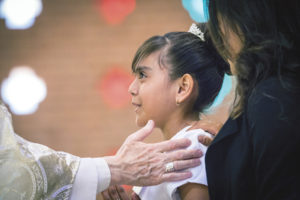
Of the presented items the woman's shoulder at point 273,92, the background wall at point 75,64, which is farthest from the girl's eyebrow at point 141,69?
the background wall at point 75,64

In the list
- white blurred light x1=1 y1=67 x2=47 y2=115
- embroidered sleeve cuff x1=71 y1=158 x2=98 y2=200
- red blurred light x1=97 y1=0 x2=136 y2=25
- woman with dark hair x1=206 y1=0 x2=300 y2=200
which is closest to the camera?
woman with dark hair x1=206 y1=0 x2=300 y2=200

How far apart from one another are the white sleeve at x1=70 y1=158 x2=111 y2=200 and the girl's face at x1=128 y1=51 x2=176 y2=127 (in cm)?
38

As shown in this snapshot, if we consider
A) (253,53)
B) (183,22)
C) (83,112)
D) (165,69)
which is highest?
(253,53)

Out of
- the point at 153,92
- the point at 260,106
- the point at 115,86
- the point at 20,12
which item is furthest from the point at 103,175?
the point at 20,12

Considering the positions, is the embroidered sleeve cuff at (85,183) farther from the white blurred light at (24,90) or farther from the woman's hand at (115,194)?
the white blurred light at (24,90)

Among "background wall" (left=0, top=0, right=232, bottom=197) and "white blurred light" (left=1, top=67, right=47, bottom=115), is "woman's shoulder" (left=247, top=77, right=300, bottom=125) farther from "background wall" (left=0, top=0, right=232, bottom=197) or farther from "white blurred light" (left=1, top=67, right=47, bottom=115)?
"white blurred light" (left=1, top=67, right=47, bottom=115)

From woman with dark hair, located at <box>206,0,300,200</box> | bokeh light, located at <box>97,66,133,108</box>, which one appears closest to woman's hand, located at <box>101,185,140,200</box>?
woman with dark hair, located at <box>206,0,300,200</box>

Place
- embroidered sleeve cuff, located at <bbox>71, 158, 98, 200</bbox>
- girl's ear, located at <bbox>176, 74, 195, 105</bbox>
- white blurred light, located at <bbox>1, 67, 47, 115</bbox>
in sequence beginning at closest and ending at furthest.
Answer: embroidered sleeve cuff, located at <bbox>71, 158, 98, 200</bbox> < girl's ear, located at <bbox>176, 74, 195, 105</bbox> < white blurred light, located at <bbox>1, 67, 47, 115</bbox>

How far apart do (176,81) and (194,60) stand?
12cm

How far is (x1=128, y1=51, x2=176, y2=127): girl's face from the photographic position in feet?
5.24

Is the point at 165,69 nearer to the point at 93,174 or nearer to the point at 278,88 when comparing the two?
the point at 93,174

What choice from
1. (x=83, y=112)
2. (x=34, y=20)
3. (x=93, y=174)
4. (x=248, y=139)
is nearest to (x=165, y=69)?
(x=93, y=174)

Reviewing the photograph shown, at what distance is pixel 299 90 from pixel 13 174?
858mm

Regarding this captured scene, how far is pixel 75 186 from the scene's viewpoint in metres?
1.27
